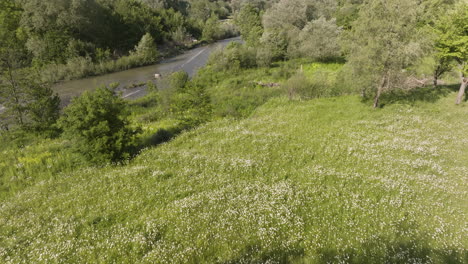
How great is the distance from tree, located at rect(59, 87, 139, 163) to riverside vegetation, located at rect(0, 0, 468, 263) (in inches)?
3.2

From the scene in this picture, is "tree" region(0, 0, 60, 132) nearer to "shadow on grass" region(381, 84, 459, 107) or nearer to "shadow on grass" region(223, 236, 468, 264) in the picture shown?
"shadow on grass" region(223, 236, 468, 264)

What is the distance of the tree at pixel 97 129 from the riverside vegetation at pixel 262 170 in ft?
0.26

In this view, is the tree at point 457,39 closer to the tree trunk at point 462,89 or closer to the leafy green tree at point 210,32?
the tree trunk at point 462,89

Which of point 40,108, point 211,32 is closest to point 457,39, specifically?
point 40,108

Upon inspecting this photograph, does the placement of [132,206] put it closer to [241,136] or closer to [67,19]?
[241,136]

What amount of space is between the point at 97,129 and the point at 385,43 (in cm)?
2366

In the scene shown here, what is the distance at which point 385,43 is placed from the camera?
21.4 m

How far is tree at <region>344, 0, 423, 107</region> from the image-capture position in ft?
67.6

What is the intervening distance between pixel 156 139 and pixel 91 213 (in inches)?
364

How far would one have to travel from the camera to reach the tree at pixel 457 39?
881 inches

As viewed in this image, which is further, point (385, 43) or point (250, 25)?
point (250, 25)

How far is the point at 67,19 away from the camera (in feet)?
176

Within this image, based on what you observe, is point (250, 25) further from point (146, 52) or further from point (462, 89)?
point (462, 89)

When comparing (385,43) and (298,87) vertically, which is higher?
(385,43)
